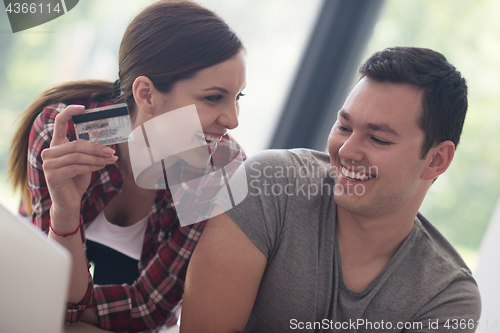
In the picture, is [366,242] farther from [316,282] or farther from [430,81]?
[430,81]

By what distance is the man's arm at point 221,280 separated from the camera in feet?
3.15

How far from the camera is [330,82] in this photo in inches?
73.7

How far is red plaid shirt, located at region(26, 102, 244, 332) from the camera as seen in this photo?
1.07 m

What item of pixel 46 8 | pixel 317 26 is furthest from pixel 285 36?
pixel 46 8

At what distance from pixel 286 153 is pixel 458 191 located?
1.12 metres

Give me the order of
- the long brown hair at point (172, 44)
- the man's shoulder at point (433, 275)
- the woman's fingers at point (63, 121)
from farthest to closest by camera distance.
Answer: the man's shoulder at point (433, 275)
the long brown hair at point (172, 44)
the woman's fingers at point (63, 121)

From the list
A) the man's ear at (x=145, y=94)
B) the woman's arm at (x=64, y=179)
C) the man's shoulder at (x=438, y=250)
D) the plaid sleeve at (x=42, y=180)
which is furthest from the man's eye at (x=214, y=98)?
the man's shoulder at (x=438, y=250)

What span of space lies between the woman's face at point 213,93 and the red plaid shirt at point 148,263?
0.19m

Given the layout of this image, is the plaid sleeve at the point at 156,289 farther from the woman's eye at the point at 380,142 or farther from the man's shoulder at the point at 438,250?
the man's shoulder at the point at 438,250

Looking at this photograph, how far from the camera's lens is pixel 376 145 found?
1.05m

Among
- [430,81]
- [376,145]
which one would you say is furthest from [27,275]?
[430,81]

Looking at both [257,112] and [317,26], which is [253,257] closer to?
[257,112]

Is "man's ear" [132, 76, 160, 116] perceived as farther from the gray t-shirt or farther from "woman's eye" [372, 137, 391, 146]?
"woman's eye" [372, 137, 391, 146]

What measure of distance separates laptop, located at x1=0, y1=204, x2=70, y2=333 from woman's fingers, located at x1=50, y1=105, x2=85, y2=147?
17.0 inches
